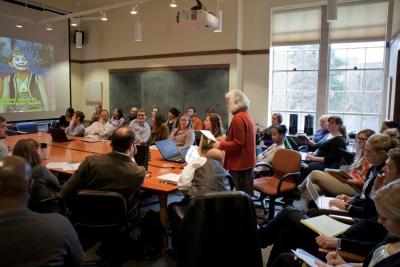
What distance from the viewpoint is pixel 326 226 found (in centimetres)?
221

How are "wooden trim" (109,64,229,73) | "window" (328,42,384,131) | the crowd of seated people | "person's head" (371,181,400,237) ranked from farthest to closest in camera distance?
"wooden trim" (109,64,229,73) → "window" (328,42,384,131) → the crowd of seated people → "person's head" (371,181,400,237)

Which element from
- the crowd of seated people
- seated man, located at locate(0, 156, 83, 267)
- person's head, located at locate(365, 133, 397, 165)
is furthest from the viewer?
person's head, located at locate(365, 133, 397, 165)

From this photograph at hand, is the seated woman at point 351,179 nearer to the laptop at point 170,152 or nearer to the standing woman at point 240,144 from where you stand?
the standing woman at point 240,144

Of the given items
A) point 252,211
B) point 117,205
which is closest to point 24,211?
point 117,205

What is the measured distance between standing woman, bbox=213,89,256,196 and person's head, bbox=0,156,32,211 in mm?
2100

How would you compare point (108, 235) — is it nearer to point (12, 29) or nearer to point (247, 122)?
point (247, 122)

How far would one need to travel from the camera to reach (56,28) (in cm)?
870

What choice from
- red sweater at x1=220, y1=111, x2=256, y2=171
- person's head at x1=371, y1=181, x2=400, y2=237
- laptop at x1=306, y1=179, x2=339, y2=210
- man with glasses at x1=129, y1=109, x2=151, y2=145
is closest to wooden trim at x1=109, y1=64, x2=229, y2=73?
man with glasses at x1=129, y1=109, x2=151, y2=145

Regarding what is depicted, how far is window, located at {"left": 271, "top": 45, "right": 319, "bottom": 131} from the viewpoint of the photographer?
6.93 m

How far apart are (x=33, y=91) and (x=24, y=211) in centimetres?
804

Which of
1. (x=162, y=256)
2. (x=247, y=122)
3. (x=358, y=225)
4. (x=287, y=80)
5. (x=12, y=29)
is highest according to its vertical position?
(x=12, y=29)

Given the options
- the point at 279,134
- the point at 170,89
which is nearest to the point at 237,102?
the point at 279,134

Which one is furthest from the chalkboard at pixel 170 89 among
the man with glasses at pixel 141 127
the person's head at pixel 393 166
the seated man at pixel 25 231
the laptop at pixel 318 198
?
the seated man at pixel 25 231

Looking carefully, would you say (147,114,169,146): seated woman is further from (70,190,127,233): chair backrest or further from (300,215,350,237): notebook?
(300,215,350,237): notebook
